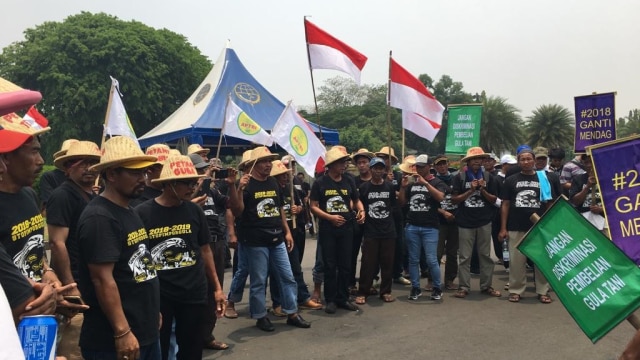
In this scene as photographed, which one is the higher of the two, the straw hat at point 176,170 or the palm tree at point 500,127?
the palm tree at point 500,127

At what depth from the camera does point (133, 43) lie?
108ft

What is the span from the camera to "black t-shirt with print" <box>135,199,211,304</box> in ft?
11.4

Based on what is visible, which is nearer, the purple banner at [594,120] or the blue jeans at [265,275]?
the blue jeans at [265,275]

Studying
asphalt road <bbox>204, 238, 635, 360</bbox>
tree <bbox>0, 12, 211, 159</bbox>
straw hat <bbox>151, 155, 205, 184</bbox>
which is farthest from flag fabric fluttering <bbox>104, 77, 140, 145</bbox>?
tree <bbox>0, 12, 211, 159</bbox>

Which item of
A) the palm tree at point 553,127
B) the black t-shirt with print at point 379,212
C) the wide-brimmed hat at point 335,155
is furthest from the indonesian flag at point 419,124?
the palm tree at point 553,127

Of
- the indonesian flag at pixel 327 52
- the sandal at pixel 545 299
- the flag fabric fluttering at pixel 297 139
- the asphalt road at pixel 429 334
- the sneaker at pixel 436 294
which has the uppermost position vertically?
the indonesian flag at pixel 327 52

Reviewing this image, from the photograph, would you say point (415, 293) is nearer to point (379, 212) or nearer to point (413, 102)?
point (379, 212)

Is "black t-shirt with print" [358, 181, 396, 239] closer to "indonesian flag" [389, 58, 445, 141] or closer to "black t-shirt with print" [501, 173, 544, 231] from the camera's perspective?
"black t-shirt with print" [501, 173, 544, 231]

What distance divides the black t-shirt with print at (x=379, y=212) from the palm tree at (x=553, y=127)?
3674 centimetres

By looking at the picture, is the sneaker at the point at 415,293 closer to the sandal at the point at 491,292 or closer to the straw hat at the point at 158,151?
the sandal at the point at 491,292

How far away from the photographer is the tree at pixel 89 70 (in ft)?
102

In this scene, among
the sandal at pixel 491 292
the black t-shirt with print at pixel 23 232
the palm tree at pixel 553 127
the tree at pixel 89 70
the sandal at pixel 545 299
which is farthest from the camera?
the palm tree at pixel 553 127

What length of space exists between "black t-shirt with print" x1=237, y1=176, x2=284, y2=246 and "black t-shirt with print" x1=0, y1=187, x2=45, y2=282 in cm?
283

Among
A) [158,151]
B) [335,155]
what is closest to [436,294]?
[335,155]
